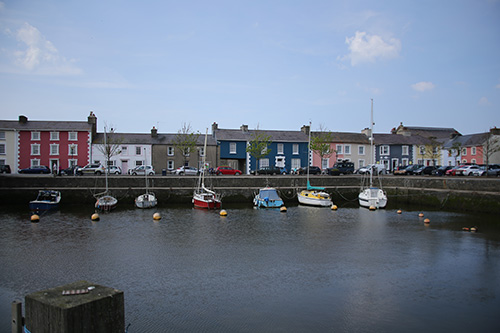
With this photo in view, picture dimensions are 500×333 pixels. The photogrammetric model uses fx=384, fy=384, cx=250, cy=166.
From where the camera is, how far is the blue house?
199ft

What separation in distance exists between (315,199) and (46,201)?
24.8 meters

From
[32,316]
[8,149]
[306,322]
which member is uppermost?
[8,149]

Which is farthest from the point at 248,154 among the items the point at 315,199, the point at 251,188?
the point at 315,199

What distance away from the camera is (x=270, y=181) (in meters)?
42.2

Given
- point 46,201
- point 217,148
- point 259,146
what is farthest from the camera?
point 217,148

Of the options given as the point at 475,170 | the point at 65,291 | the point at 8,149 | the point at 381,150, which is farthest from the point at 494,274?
the point at 8,149

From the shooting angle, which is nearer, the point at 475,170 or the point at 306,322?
the point at 306,322

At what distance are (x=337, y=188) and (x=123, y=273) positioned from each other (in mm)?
31731

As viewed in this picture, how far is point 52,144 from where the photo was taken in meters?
56.3

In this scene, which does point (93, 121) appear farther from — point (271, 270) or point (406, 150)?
point (406, 150)

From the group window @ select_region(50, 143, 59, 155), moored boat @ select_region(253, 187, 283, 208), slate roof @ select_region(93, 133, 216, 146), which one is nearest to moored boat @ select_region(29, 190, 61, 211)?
moored boat @ select_region(253, 187, 283, 208)

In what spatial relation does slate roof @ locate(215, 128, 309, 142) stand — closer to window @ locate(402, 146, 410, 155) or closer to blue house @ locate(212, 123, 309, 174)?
blue house @ locate(212, 123, 309, 174)

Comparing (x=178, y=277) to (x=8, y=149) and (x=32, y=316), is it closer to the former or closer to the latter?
(x=32, y=316)

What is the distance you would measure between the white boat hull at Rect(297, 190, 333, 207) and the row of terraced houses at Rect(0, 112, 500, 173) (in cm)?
1017
